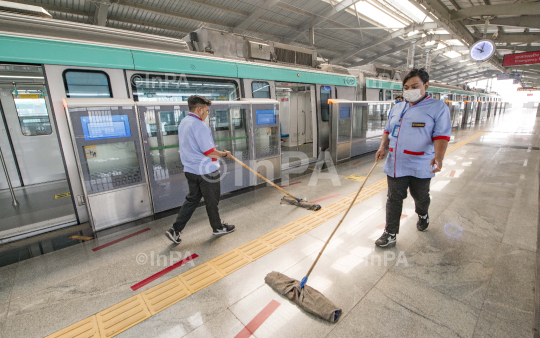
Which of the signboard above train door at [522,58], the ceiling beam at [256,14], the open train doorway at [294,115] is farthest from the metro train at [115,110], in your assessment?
the signboard above train door at [522,58]

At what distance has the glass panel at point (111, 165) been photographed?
3494 millimetres

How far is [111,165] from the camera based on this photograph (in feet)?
12.4

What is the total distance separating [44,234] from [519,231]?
6.71 m

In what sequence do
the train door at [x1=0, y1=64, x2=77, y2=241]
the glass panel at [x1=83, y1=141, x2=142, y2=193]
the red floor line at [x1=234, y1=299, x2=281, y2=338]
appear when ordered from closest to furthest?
1. the red floor line at [x1=234, y1=299, x2=281, y2=338]
2. the glass panel at [x1=83, y1=141, x2=142, y2=193]
3. the train door at [x1=0, y1=64, x2=77, y2=241]

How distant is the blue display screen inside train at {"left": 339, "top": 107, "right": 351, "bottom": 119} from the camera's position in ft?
23.6

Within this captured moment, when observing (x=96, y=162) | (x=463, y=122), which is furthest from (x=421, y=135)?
(x=463, y=122)

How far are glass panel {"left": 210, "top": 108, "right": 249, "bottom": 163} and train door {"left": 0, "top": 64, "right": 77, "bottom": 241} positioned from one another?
299cm

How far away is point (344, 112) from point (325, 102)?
0.67 metres

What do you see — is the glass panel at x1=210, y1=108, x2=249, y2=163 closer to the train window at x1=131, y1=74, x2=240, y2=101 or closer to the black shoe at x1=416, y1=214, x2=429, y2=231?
the train window at x1=131, y1=74, x2=240, y2=101

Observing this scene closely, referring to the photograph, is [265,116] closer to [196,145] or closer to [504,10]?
[196,145]

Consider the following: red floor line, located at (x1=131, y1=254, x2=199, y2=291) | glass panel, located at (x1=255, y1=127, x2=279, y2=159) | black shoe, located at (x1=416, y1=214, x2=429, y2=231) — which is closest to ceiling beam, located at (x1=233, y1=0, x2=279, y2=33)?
glass panel, located at (x1=255, y1=127, x2=279, y2=159)

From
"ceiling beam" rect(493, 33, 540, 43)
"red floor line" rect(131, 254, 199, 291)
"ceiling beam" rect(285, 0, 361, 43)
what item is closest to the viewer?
"red floor line" rect(131, 254, 199, 291)

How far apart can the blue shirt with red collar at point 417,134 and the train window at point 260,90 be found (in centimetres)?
335

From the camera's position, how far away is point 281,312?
2.04 m
